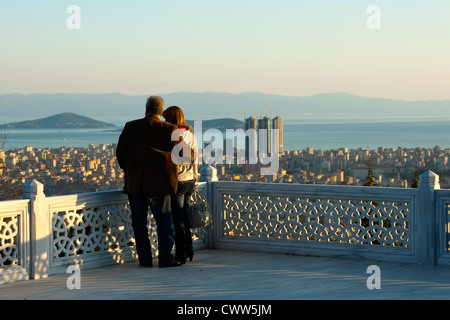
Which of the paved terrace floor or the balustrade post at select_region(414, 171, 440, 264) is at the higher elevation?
the balustrade post at select_region(414, 171, 440, 264)

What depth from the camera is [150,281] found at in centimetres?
655

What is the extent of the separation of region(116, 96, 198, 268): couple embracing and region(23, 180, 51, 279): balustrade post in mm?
931

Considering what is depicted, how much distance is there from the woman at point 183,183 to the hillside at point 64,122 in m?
13.2

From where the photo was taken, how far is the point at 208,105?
20.6 meters

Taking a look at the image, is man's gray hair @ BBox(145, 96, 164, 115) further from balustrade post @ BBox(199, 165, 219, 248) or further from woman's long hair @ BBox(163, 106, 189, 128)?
balustrade post @ BBox(199, 165, 219, 248)

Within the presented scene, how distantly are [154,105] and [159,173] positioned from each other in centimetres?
75

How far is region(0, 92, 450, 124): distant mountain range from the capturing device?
774 inches

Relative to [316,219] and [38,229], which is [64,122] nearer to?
[316,219]

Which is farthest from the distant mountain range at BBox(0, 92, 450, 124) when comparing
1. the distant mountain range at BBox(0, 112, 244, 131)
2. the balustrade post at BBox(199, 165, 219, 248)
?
the balustrade post at BBox(199, 165, 219, 248)

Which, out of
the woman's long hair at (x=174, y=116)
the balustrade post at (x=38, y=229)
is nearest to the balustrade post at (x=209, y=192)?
the woman's long hair at (x=174, y=116)

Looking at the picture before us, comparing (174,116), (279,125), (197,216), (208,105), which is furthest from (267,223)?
(279,125)

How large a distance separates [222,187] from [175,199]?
1.31 m

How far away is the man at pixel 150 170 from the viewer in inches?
281
